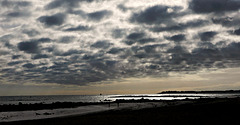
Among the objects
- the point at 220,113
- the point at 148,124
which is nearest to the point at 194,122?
the point at 148,124

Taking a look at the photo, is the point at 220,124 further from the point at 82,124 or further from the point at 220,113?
the point at 82,124

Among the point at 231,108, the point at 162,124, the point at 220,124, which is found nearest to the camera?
the point at 220,124

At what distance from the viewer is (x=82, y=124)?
29453 mm

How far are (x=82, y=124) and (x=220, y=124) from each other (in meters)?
17.5

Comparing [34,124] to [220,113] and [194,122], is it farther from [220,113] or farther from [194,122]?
[220,113]

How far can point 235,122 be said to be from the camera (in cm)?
2602

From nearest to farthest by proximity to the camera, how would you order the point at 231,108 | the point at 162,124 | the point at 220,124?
1. the point at 220,124
2. the point at 162,124
3. the point at 231,108

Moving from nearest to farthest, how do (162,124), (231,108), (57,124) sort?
(162,124) → (57,124) → (231,108)

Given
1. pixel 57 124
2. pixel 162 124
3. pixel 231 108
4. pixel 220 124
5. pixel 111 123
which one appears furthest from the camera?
pixel 231 108

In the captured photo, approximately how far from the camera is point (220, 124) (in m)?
25.4

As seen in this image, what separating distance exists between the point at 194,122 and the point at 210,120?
8.27 feet

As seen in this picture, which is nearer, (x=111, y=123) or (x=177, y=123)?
(x=177, y=123)

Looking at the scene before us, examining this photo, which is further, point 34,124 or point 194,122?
point 34,124

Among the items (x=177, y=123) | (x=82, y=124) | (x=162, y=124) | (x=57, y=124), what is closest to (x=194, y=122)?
(x=177, y=123)
